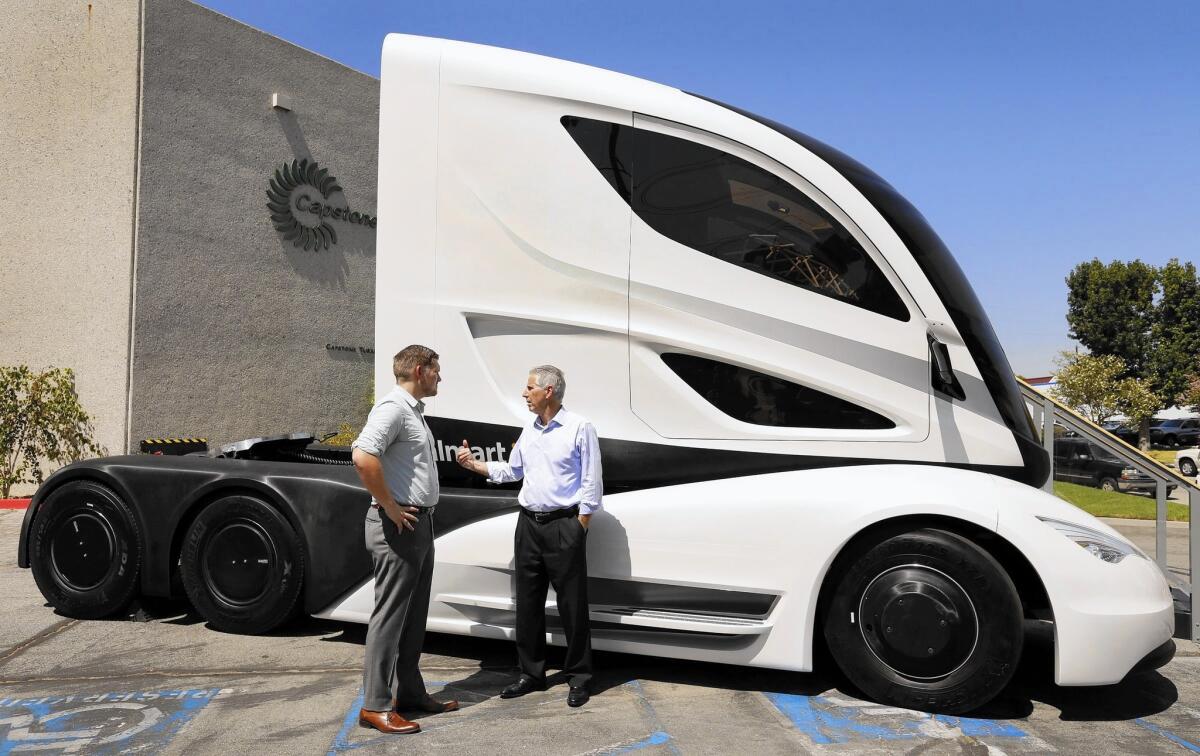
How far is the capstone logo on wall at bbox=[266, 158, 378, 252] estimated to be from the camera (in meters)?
13.9

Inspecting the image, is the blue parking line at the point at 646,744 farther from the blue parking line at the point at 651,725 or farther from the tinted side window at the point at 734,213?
the tinted side window at the point at 734,213

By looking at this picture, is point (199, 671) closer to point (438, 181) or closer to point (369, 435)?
point (369, 435)

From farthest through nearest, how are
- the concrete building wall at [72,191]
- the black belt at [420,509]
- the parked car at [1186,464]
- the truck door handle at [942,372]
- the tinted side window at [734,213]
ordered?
the parked car at [1186,464], the concrete building wall at [72,191], the tinted side window at [734,213], the truck door handle at [942,372], the black belt at [420,509]

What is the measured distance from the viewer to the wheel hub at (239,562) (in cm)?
521

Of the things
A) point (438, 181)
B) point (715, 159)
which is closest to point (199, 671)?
point (438, 181)

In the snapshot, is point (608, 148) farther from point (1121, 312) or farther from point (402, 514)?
point (1121, 312)

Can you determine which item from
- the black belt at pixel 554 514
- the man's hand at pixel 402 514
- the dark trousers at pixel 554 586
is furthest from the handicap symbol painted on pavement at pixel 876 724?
the man's hand at pixel 402 514

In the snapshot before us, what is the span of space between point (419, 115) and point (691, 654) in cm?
319

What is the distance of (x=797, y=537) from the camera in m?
4.18

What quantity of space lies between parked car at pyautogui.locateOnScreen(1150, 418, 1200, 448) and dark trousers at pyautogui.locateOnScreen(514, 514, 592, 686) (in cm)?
5151

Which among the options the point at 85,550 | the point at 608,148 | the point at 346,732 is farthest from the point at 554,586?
the point at 85,550

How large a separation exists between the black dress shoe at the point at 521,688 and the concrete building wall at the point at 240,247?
964 cm

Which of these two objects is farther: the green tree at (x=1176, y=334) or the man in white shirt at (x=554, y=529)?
the green tree at (x=1176, y=334)

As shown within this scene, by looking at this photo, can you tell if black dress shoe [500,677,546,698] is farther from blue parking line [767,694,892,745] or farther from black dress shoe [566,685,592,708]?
blue parking line [767,694,892,745]
